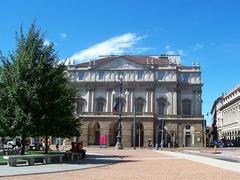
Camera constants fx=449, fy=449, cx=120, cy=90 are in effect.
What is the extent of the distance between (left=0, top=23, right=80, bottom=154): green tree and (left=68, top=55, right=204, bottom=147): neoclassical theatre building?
67.9 meters

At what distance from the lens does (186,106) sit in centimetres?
10244

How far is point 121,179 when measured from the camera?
60.1 feet

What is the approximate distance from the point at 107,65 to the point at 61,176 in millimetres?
84064

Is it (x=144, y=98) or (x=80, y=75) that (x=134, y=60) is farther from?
(x=80, y=75)

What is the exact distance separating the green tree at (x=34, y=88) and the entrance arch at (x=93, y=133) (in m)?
67.6

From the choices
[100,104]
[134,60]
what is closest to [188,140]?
[100,104]

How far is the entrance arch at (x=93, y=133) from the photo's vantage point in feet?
323

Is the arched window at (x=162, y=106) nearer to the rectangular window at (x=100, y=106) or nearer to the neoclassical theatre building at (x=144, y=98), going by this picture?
the neoclassical theatre building at (x=144, y=98)

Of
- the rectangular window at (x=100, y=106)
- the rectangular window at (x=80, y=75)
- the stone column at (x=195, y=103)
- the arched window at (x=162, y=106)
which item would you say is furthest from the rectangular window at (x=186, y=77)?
the rectangular window at (x=80, y=75)

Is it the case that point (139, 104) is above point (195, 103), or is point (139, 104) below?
below

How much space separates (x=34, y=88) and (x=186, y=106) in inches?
3030

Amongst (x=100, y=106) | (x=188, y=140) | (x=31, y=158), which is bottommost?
(x=31, y=158)

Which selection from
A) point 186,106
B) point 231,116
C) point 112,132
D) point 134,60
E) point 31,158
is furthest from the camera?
point 231,116

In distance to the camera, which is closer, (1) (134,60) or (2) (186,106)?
(2) (186,106)
